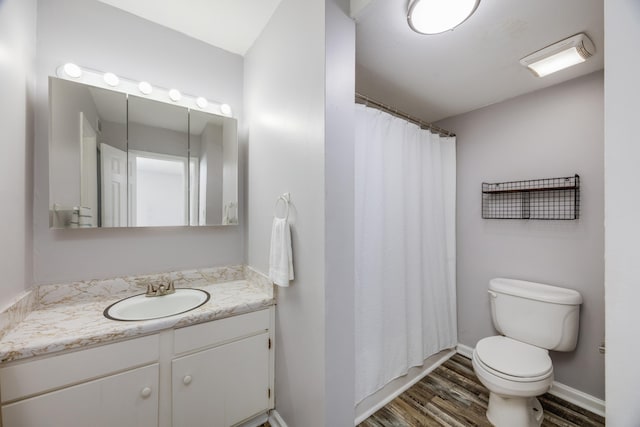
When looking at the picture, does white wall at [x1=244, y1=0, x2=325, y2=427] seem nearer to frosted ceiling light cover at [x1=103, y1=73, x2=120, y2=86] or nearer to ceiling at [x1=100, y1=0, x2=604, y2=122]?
ceiling at [x1=100, y1=0, x2=604, y2=122]

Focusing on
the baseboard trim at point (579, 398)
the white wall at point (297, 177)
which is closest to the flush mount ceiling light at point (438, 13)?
the white wall at point (297, 177)

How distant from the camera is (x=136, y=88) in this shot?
1.55 m

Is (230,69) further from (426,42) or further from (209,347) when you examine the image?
(209,347)

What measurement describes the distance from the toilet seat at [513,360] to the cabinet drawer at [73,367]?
6.17 feet

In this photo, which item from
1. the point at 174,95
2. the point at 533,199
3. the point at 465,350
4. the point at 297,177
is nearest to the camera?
the point at 297,177

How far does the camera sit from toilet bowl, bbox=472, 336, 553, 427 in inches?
53.7

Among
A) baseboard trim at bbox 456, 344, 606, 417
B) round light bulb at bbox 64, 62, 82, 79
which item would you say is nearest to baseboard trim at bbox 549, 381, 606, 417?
baseboard trim at bbox 456, 344, 606, 417

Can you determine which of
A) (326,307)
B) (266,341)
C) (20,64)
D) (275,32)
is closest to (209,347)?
(266,341)

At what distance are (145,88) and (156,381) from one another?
5.54ft

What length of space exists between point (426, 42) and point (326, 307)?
1.55 m

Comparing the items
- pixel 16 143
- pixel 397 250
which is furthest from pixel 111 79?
pixel 397 250

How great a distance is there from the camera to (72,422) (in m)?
1.00

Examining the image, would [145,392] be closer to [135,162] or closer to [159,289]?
[159,289]

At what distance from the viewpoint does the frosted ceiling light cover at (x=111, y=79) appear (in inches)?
56.7
